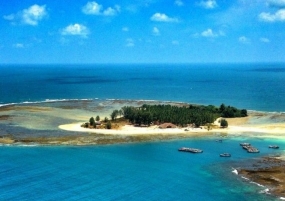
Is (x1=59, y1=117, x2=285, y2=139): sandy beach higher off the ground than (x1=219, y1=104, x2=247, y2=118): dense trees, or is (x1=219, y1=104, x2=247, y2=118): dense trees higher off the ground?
(x1=219, y1=104, x2=247, y2=118): dense trees

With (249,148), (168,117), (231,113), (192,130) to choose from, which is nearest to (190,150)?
(249,148)

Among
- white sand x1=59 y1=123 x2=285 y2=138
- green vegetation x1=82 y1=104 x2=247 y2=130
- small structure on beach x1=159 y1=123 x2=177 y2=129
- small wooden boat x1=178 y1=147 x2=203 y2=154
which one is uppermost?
green vegetation x1=82 y1=104 x2=247 y2=130

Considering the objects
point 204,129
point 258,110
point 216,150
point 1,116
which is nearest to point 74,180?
point 216,150

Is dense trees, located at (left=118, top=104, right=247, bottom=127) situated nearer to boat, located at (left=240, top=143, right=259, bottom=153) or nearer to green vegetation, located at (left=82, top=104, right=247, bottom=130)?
green vegetation, located at (left=82, top=104, right=247, bottom=130)

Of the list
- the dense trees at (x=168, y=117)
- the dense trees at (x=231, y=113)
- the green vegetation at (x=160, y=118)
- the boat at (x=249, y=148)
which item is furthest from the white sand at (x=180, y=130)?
the dense trees at (x=231, y=113)

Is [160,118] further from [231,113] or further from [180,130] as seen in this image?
[231,113]

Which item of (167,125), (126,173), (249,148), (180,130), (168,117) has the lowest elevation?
(126,173)

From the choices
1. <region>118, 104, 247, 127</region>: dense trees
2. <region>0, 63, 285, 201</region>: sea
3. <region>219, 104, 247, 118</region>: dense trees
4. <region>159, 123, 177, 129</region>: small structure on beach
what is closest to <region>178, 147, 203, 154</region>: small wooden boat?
<region>0, 63, 285, 201</region>: sea

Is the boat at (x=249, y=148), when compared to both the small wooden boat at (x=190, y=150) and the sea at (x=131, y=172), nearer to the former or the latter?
the sea at (x=131, y=172)
